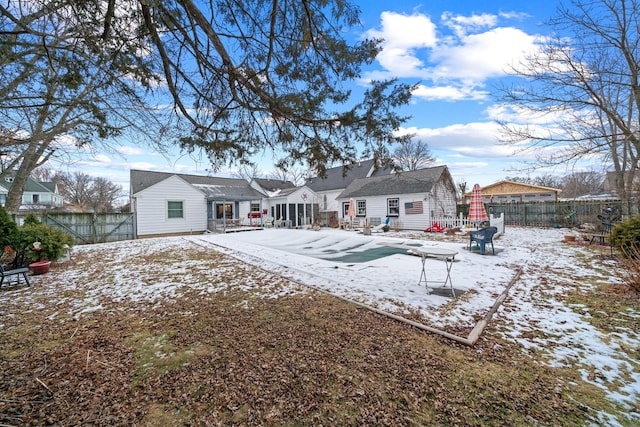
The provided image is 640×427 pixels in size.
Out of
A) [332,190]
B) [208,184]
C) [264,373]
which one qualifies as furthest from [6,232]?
[332,190]

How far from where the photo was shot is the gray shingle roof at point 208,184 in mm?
17266

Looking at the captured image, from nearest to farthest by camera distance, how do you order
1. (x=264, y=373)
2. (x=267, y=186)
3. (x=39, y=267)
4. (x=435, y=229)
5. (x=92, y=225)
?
(x=264, y=373) < (x=39, y=267) < (x=92, y=225) < (x=435, y=229) < (x=267, y=186)

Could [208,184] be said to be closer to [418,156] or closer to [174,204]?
[174,204]

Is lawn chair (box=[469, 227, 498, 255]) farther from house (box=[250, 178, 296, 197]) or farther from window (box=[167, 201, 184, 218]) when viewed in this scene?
window (box=[167, 201, 184, 218])

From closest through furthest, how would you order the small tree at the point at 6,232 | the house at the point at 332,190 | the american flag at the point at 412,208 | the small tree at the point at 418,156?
the small tree at the point at 6,232
the american flag at the point at 412,208
the house at the point at 332,190
the small tree at the point at 418,156

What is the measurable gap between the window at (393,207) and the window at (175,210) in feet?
46.9

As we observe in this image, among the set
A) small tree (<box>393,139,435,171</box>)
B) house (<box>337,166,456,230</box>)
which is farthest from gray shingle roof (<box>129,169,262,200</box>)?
small tree (<box>393,139,435,171</box>)

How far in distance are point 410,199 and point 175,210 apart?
15.7m

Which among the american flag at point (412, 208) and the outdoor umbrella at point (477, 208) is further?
the american flag at point (412, 208)

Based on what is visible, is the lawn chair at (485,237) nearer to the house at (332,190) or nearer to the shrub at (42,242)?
the shrub at (42,242)

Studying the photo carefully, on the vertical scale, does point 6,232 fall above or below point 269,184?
below

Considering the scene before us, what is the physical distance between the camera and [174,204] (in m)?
17.2

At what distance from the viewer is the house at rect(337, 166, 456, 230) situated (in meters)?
16.6

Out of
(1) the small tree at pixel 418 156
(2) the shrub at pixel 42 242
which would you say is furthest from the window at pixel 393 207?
(2) the shrub at pixel 42 242
